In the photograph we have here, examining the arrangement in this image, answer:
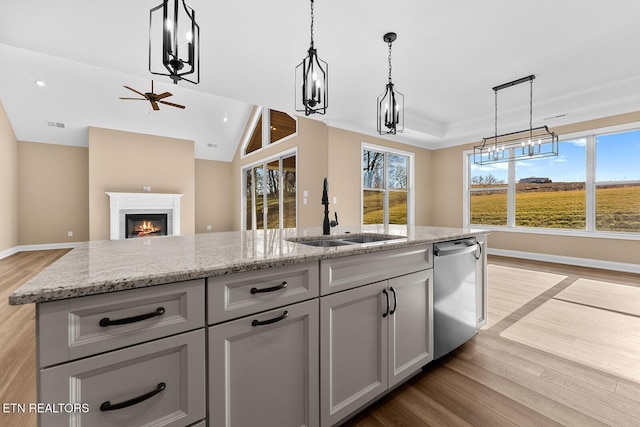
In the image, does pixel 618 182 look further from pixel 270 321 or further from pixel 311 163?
pixel 270 321

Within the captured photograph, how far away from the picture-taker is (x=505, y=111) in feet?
15.6

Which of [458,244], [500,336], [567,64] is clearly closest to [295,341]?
[458,244]

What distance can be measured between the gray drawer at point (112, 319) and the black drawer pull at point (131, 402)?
0.53ft

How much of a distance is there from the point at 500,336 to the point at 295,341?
2046mm

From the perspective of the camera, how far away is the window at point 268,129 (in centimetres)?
588

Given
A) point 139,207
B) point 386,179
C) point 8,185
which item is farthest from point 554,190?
point 8,185

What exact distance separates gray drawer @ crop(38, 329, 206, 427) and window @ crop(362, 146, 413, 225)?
4655 millimetres

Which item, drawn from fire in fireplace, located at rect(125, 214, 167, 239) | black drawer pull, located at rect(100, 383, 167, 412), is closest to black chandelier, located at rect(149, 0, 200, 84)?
black drawer pull, located at rect(100, 383, 167, 412)

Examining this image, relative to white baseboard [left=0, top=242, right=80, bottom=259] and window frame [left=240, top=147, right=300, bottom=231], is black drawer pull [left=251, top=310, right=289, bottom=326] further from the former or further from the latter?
white baseboard [left=0, top=242, right=80, bottom=259]

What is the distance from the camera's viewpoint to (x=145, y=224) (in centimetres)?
701

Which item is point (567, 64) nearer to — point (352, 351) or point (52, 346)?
point (352, 351)

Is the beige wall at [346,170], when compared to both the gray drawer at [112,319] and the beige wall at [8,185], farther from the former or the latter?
the beige wall at [8,185]

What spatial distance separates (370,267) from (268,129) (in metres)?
6.05

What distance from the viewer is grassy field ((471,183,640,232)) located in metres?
4.36
